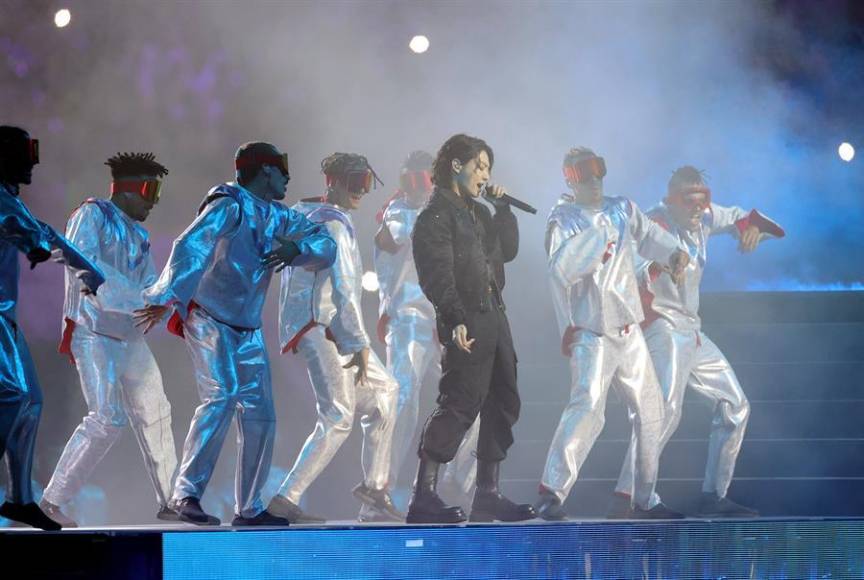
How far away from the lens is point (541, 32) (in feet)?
29.1

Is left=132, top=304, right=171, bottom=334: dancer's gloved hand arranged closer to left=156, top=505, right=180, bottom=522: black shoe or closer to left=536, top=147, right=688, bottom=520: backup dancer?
left=156, top=505, right=180, bottom=522: black shoe

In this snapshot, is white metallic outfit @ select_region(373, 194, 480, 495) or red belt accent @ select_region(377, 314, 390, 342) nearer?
white metallic outfit @ select_region(373, 194, 480, 495)

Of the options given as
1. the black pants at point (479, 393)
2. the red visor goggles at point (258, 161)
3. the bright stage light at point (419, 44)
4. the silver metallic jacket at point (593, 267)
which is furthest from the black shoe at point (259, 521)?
the bright stage light at point (419, 44)

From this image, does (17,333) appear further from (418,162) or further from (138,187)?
(418,162)

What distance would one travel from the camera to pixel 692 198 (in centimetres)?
736

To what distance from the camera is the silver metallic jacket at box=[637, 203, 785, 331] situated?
23.6 feet

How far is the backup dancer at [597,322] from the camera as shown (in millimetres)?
6551

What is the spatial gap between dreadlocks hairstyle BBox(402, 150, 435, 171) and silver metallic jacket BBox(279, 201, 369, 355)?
78 centimetres

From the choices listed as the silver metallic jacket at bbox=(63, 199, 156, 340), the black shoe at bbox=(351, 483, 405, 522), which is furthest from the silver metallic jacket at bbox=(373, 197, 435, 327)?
the silver metallic jacket at bbox=(63, 199, 156, 340)

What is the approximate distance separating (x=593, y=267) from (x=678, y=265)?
1.69ft

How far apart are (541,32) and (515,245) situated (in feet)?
11.0

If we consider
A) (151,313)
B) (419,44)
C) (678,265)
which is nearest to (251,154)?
(151,313)

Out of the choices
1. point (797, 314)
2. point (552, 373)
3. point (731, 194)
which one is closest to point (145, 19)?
point (552, 373)

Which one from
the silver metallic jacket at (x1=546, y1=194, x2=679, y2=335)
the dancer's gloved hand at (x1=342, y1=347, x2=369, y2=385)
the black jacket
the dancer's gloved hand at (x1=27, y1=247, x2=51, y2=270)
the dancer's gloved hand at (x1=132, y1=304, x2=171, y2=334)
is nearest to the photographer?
the dancer's gloved hand at (x1=27, y1=247, x2=51, y2=270)
